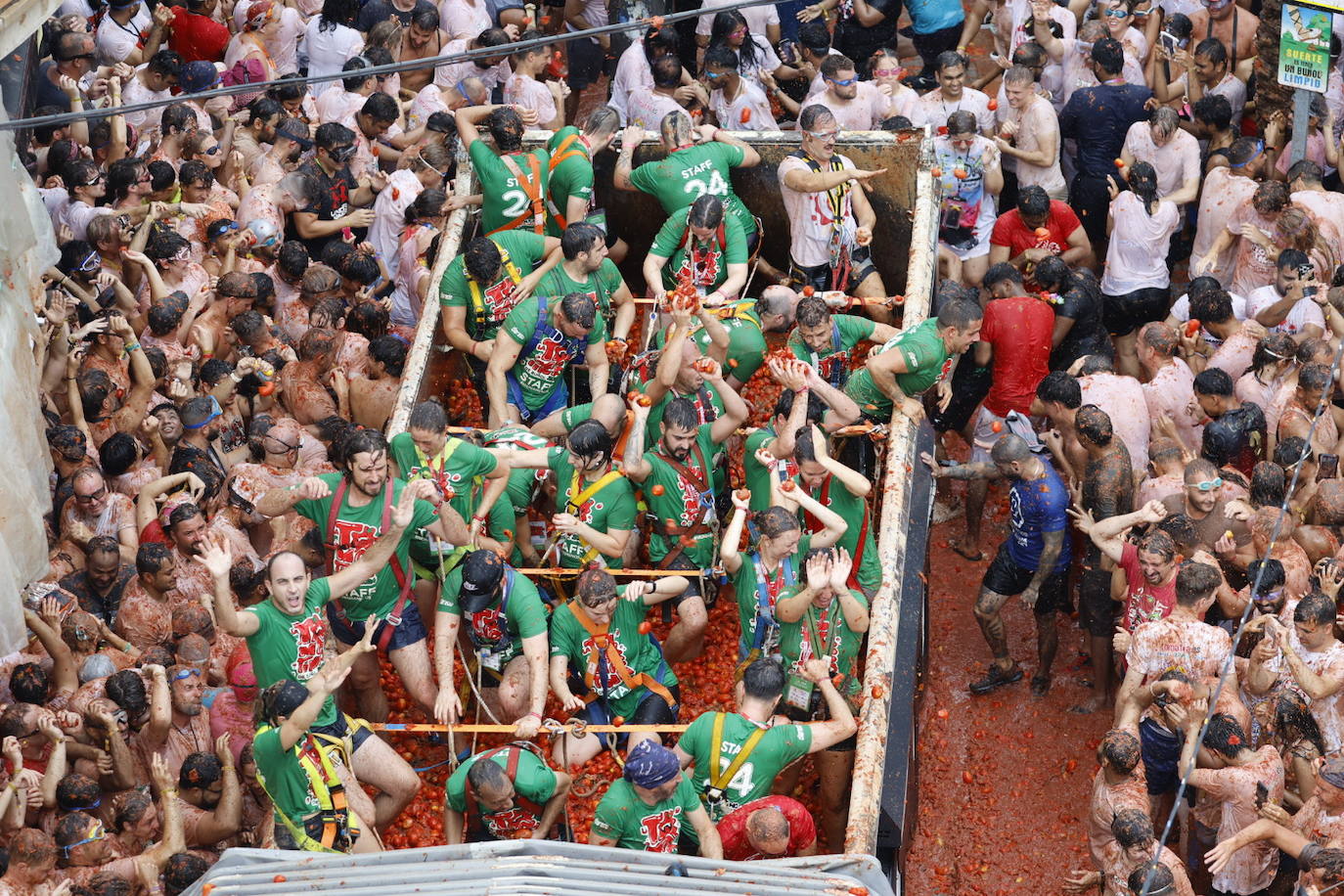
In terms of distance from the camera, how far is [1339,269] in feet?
40.2

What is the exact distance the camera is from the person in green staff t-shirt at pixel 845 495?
34.0ft

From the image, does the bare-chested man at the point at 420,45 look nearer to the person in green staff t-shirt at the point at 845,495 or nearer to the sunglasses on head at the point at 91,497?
the sunglasses on head at the point at 91,497

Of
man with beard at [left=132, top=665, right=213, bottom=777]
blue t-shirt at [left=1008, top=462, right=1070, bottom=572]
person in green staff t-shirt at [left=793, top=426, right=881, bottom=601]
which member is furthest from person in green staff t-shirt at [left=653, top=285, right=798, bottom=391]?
man with beard at [left=132, top=665, right=213, bottom=777]

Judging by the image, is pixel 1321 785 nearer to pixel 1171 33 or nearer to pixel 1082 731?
pixel 1082 731

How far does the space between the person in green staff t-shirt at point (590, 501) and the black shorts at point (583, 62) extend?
685 cm

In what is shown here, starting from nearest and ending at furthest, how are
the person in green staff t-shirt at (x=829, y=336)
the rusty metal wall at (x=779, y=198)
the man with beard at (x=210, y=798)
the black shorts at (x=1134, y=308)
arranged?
the man with beard at (x=210, y=798) < the person in green staff t-shirt at (x=829, y=336) < the black shorts at (x=1134, y=308) < the rusty metal wall at (x=779, y=198)

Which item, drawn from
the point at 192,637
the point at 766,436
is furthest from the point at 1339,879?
the point at 192,637

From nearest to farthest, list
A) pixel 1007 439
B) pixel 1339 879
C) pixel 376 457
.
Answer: pixel 1339 879
pixel 376 457
pixel 1007 439

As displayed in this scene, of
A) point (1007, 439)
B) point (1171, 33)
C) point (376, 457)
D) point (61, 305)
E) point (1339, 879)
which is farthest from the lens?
point (1171, 33)

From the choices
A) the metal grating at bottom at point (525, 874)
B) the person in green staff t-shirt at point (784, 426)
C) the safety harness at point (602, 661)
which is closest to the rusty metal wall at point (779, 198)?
the person in green staff t-shirt at point (784, 426)

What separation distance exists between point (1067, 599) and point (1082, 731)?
36.7 inches

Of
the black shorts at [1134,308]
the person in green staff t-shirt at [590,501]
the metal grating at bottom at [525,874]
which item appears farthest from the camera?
the black shorts at [1134,308]

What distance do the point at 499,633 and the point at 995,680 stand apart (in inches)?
132

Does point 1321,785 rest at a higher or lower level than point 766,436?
lower
